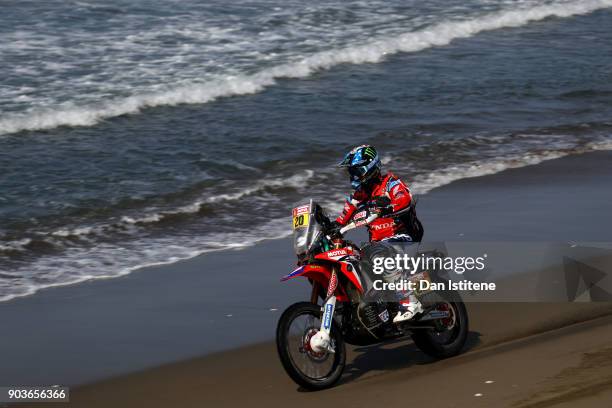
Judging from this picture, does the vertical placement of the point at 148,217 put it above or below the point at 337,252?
above

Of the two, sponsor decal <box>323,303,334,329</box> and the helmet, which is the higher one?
the helmet

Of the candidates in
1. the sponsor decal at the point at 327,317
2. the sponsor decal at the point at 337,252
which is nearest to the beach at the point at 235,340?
the sponsor decal at the point at 327,317

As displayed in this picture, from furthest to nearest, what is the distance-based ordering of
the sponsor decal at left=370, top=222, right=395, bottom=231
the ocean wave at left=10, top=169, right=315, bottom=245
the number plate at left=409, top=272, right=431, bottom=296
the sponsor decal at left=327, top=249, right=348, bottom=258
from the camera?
1. the ocean wave at left=10, top=169, right=315, bottom=245
2. the sponsor decal at left=370, top=222, right=395, bottom=231
3. the number plate at left=409, top=272, right=431, bottom=296
4. the sponsor decal at left=327, top=249, right=348, bottom=258

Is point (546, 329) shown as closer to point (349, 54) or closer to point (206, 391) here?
point (206, 391)

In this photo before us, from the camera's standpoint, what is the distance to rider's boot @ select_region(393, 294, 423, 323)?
7258 mm

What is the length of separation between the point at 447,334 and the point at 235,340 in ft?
5.23

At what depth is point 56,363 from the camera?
24.8ft

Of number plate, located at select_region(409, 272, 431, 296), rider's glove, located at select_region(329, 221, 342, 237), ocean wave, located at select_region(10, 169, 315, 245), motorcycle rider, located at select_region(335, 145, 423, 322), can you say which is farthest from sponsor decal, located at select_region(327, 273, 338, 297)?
ocean wave, located at select_region(10, 169, 315, 245)

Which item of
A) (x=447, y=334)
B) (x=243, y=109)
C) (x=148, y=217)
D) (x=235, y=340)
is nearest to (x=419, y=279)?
(x=447, y=334)

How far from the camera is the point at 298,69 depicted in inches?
801

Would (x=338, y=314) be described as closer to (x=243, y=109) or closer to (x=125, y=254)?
(x=125, y=254)

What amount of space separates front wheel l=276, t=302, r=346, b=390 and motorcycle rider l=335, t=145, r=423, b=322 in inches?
22.1

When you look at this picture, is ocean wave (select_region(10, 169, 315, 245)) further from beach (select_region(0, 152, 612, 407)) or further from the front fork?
the front fork

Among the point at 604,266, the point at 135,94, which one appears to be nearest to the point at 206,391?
the point at 604,266
